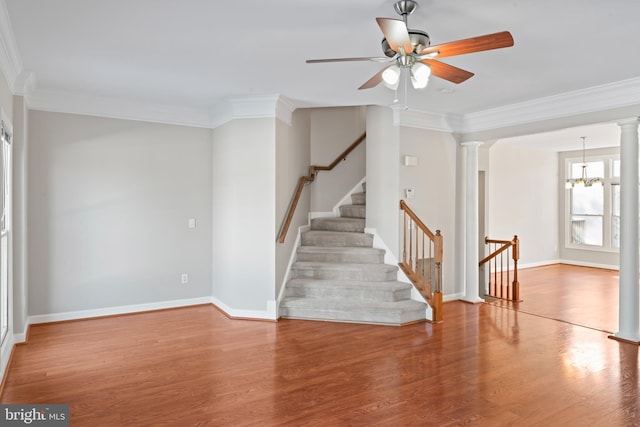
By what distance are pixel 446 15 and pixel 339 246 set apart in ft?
11.9

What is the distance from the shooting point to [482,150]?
7148 mm

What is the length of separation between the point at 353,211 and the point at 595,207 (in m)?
6.48

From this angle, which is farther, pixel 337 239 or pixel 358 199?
pixel 358 199

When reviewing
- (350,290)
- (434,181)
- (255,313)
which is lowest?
(255,313)

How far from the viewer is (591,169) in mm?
9203

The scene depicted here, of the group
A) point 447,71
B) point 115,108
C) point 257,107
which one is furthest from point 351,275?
point 115,108

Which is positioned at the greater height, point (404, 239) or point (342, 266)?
point (404, 239)

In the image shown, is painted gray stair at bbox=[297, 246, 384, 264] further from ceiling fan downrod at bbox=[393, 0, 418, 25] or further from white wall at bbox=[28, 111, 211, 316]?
ceiling fan downrod at bbox=[393, 0, 418, 25]

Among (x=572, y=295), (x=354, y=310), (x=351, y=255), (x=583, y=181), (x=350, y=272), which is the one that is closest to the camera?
(x=354, y=310)

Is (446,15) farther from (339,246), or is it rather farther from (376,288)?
(339,246)

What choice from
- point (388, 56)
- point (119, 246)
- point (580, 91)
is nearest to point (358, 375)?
point (388, 56)

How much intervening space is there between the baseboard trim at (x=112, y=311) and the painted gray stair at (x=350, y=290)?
1.43 metres

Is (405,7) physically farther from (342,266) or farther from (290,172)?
(342,266)

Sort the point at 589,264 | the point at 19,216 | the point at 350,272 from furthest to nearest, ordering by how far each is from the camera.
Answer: the point at 589,264, the point at 350,272, the point at 19,216
